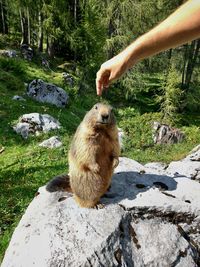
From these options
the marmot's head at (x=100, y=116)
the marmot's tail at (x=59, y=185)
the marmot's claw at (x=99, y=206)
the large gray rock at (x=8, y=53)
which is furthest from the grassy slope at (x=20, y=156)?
the large gray rock at (x=8, y=53)

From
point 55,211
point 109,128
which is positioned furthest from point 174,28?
point 55,211

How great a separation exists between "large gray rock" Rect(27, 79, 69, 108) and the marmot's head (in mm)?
19956

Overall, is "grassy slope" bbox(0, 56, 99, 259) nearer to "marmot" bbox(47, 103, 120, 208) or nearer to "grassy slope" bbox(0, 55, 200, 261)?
"grassy slope" bbox(0, 55, 200, 261)

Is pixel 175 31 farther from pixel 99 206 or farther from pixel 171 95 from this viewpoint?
pixel 171 95

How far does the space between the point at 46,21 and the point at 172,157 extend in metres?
25.2

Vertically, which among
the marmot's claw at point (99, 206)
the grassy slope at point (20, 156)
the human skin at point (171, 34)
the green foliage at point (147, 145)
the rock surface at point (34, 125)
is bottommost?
the green foliage at point (147, 145)

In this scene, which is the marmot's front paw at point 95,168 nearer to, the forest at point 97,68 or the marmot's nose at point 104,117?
the marmot's nose at point 104,117

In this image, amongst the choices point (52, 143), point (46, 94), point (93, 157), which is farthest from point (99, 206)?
point (46, 94)

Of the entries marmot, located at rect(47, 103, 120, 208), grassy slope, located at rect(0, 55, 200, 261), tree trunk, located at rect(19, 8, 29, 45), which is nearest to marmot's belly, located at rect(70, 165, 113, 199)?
marmot, located at rect(47, 103, 120, 208)

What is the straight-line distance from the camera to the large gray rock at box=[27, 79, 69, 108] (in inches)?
1051

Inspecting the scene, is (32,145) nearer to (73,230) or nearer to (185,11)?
(73,230)

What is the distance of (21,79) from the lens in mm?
31469

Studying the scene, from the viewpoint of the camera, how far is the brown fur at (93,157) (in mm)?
6844

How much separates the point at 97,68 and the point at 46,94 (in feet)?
36.8
